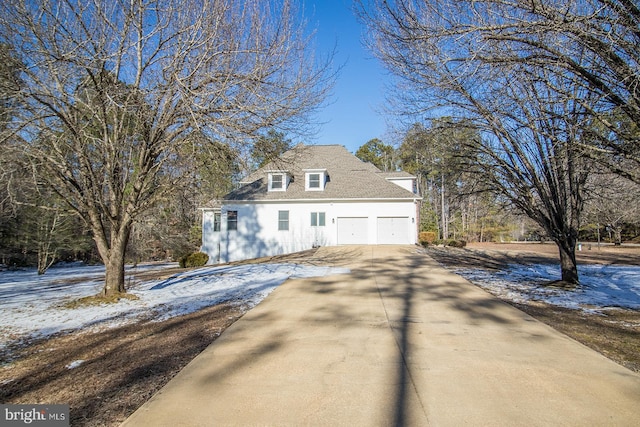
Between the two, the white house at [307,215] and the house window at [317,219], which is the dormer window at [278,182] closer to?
the white house at [307,215]

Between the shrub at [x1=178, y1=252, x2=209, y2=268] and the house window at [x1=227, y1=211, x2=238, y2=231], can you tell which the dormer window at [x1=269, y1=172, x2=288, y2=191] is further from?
the shrub at [x1=178, y1=252, x2=209, y2=268]

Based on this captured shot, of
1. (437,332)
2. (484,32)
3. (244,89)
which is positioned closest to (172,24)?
(244,89)

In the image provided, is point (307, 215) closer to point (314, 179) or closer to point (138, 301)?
point (314, 179)

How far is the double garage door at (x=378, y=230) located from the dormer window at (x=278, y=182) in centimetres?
402

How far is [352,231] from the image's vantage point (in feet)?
65.7

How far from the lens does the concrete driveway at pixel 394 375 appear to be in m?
2.89

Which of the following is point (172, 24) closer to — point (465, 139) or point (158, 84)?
point (158, 84)

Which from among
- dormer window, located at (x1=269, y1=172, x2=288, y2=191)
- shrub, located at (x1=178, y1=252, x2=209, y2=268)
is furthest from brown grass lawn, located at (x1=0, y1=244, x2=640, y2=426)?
dormer window, located at (x1=269, y1=172, x2=288, y2=191)

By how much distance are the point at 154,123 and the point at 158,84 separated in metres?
0.92

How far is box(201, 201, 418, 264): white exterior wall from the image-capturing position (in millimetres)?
19828

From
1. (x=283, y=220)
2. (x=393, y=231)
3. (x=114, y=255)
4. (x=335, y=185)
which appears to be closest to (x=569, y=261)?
(x=393, y=231)

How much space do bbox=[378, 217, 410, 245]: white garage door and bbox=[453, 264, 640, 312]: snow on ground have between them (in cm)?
771

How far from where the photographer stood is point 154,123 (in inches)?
300

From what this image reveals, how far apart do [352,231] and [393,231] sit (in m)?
2.33
